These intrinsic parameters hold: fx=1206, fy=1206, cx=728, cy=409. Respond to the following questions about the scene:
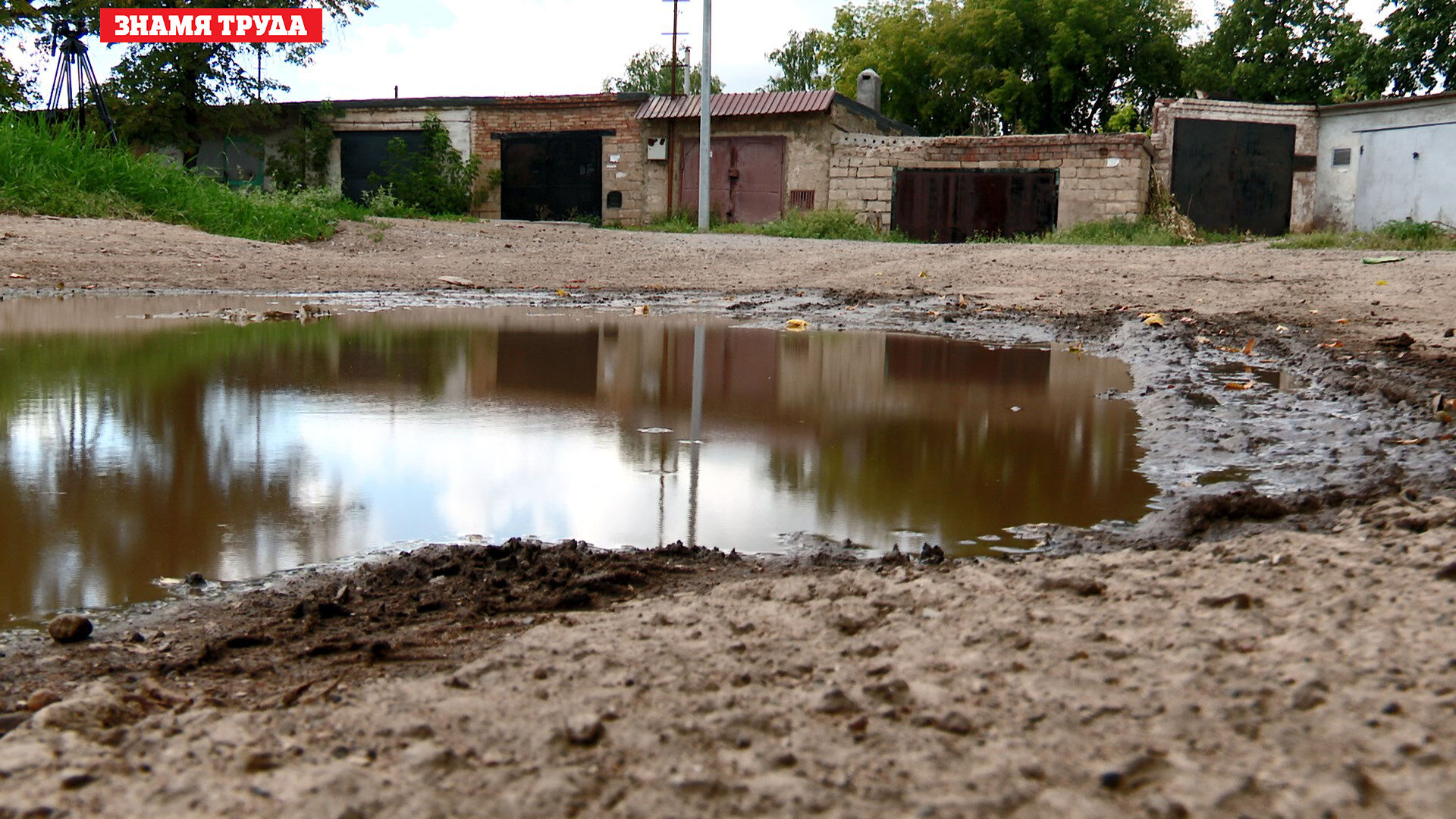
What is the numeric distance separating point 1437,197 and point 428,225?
14.5 meters

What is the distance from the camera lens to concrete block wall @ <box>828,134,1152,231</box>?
18.4 m

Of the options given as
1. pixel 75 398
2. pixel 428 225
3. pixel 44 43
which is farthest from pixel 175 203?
pixel 44 43

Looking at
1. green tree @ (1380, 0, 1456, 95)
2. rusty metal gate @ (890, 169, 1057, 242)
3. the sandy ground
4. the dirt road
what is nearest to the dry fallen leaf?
the dirt road

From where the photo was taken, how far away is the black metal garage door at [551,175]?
74.9 feet

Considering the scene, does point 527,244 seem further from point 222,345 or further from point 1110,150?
point 1110,150

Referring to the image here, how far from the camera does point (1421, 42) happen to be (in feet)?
80.9

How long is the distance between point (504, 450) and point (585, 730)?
214 cm

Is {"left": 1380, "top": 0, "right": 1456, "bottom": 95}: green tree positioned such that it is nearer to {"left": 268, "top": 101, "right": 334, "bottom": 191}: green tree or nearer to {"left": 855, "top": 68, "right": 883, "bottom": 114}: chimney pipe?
{"left": 855, "top": 68, "right": 883, "bottom": 114}: chimney pipe

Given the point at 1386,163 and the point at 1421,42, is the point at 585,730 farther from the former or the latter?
the point at 1421,42

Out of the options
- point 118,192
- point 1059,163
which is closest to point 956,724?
point 118,192

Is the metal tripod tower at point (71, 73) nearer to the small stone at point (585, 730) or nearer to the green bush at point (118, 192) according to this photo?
the green bush at point (118, 192)

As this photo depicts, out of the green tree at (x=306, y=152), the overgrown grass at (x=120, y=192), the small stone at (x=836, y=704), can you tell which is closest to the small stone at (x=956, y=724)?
the small stone at (x=836, y=704)

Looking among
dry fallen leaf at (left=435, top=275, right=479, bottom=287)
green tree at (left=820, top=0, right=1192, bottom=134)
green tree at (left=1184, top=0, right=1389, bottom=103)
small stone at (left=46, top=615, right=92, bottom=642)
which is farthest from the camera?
green tree at (left=820, top=0, right=1192, bottom=134)

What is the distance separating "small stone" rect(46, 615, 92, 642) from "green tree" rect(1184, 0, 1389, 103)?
97.8ft
